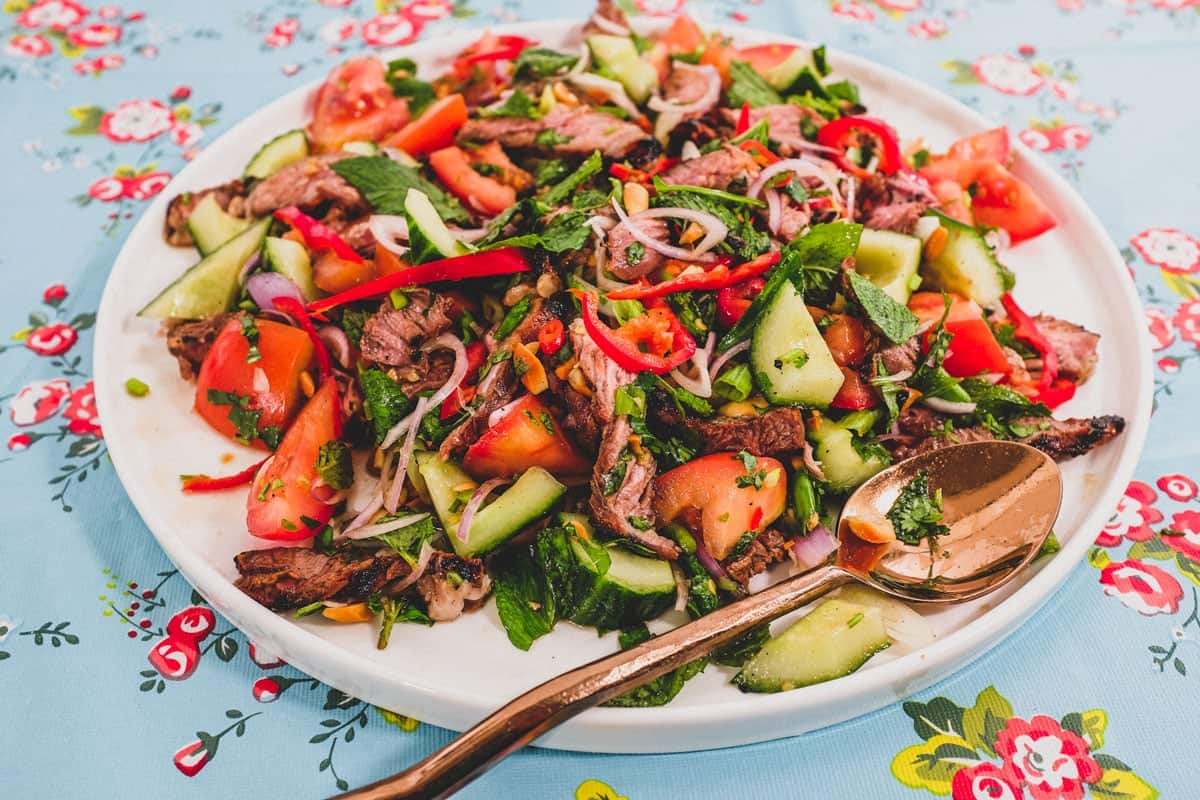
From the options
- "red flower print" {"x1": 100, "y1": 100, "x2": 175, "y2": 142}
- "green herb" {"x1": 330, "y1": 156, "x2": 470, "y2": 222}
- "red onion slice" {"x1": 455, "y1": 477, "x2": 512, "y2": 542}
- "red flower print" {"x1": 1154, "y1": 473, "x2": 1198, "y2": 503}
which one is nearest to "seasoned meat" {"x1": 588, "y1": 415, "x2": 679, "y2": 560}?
"red onion slice" {"x1": 455, "y1": 477, "x2": 512, "y2": 542}

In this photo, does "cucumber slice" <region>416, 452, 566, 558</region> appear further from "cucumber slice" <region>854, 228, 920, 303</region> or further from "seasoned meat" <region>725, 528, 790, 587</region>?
"cucumber slice" <region>854, 228, 920, 303</region>

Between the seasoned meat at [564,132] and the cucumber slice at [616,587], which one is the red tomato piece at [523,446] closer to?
the cucumber slice at [616,587]

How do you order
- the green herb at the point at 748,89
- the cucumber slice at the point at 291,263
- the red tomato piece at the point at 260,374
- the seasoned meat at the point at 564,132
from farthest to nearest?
the green herb at the point at 748,89, the seasoned meat at the point at 564,132, the cucumber slice at the point at 291,263, the red tomato piece at the point at 260,374

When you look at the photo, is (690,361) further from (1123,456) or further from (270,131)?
(270,131)

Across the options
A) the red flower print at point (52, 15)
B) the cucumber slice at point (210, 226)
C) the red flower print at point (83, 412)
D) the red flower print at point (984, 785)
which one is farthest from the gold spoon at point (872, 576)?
the red flower print at point (52, 15)

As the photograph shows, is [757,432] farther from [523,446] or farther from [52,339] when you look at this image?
[52,339]
